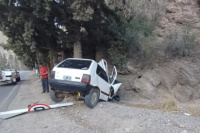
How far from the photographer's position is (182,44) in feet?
47.2

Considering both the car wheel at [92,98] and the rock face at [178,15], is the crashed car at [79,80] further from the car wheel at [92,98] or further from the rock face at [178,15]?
the rock face at [178,15]

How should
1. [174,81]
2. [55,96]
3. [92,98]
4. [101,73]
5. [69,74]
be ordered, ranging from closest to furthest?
[69,74]
[92,98]
[55,96]
[101,73]
[174,81]

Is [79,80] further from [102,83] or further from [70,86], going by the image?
[102,83]

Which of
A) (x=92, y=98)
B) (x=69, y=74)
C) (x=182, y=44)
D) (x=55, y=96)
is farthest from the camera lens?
(x=182, y=44)

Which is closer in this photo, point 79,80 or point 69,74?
point 79,80

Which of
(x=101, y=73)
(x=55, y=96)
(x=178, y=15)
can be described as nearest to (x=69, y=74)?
(x=55, y=96)

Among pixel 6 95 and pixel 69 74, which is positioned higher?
pixel 69 74

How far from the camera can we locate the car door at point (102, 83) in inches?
323

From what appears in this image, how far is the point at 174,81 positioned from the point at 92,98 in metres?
7.84

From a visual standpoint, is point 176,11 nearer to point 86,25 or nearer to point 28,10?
point 86,25

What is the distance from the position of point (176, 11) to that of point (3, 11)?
1552 centimetres

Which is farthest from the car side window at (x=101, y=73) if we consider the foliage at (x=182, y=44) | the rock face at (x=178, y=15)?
the rock face at (x=178, y=15)

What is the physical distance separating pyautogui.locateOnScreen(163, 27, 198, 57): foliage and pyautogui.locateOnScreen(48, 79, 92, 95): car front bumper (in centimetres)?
967

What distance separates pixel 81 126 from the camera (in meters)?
6.02
